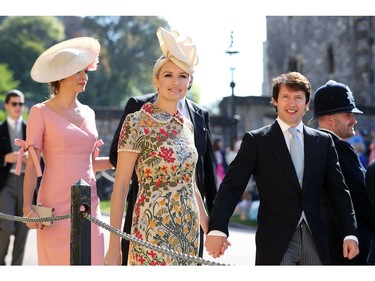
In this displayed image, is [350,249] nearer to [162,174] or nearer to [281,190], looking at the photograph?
[281,190]

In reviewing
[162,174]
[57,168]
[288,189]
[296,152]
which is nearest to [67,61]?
[57,168]

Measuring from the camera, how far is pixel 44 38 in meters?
86.2

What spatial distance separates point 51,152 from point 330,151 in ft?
6.38

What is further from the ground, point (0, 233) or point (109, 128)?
point (109, 128)

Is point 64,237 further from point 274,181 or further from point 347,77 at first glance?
point 347,77

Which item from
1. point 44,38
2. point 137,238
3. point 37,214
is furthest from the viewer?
point 44,38

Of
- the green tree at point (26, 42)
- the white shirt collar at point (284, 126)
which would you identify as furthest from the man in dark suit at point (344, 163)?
the green tree at point (26, 42)

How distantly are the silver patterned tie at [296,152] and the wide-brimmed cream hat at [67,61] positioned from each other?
5.69 feet

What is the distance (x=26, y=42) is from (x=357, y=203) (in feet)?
243

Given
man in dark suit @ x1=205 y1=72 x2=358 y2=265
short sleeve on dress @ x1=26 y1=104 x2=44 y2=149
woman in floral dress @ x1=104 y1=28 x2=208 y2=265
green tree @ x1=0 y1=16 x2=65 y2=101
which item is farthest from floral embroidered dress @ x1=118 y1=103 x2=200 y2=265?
green tree @ x1=0 y1=16 x2=65 y2=101

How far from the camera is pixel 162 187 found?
19.2 ft

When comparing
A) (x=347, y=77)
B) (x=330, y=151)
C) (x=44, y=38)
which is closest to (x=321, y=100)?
(x=330, y=151)

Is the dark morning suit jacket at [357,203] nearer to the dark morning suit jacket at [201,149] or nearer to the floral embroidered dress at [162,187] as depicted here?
the dark morning suit jacket at [201,149]

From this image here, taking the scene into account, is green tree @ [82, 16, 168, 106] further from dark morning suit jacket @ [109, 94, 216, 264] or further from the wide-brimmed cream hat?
dark morning suit jacket @ [109, 94, 216, 264]
